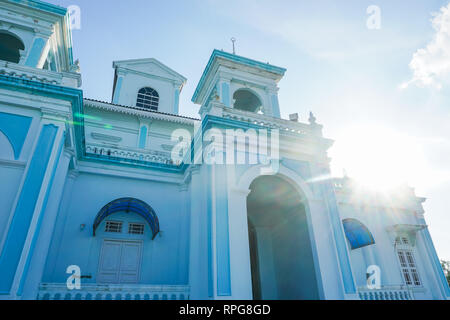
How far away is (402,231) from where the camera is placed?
48.3 feet

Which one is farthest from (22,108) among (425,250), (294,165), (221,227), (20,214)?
(425,250)

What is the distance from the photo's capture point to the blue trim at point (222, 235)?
7.63 metres

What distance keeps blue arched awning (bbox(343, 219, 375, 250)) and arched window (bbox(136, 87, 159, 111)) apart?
41.0ft

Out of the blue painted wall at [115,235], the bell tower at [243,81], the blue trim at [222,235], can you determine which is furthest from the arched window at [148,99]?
the blue trim at [222,235]

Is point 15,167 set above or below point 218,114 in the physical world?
below

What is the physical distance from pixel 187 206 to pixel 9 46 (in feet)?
32.2

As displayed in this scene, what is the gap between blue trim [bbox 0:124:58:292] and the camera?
6395 millimetres

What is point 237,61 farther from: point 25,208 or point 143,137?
point 25,208

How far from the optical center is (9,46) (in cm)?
1183

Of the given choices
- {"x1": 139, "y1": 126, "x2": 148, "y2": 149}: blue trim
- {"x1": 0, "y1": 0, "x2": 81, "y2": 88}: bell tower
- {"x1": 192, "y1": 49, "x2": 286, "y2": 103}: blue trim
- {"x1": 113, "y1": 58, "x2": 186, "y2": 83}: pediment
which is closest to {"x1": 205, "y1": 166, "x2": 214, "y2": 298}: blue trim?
{"x1": 192, "y1": 49, "x2": 286, "y2": 103}: blue trim

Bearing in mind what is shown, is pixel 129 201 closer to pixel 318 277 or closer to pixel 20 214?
pixel 20 214

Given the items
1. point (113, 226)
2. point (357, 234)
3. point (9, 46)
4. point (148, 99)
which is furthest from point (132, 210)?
point (357, 234)

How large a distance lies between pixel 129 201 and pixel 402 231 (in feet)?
43.9

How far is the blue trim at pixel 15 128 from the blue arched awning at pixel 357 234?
496 inches
